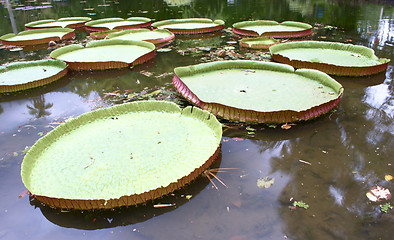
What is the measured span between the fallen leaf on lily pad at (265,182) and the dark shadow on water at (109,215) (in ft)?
2.01

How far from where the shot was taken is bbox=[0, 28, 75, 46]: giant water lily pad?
6.82 metres

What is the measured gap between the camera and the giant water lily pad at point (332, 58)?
421 centimetres

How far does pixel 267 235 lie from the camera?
5.77 feet

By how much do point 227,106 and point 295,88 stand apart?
1135mm

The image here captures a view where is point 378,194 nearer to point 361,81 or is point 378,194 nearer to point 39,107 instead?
point 361,81

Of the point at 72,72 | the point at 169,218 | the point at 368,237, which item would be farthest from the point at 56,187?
the point at 72,72

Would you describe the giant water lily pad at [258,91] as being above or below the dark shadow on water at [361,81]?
above

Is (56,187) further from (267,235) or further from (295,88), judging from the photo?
(295,88)

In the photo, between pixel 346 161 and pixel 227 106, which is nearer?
pixel 346 161

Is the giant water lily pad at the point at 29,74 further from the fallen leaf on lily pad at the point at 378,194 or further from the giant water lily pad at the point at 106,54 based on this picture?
the fallen leaf on lily pad at the point at 378,194

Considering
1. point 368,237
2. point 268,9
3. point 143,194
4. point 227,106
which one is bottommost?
point 368,237

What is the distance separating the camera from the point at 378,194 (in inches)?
80.0

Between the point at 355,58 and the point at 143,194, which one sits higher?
the point at 355,58

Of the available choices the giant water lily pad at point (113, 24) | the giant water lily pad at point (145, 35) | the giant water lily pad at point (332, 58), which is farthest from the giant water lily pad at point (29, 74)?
the giant water lily pad at point (332, 58)
